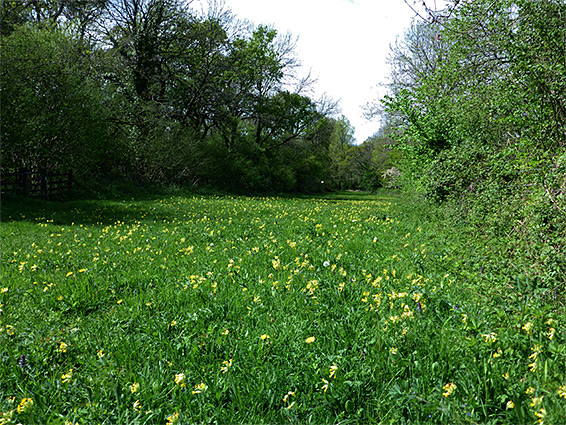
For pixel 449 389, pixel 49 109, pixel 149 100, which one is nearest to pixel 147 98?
pixel 149 100

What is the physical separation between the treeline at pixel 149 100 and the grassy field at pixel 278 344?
669 cm

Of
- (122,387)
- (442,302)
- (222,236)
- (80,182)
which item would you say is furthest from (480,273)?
(80,182)

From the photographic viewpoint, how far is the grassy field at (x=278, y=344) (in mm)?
1950

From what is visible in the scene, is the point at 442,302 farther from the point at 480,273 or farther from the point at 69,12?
the point at 69,12

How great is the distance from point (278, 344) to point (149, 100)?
23.2 m

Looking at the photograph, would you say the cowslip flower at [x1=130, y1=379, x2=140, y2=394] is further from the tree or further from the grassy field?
the tree

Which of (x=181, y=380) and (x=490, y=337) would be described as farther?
(x=490, y=337)

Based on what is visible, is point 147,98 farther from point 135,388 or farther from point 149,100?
point 135,388

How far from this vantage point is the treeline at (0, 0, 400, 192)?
12.6 meters

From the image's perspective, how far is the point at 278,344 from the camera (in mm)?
2557

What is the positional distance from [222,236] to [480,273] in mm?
4730

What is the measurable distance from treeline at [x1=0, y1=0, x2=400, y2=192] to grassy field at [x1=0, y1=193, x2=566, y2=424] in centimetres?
669

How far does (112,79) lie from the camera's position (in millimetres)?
20641

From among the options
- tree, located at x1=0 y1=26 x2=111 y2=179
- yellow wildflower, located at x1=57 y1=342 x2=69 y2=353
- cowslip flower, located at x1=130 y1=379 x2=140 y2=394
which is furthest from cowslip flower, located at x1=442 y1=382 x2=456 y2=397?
tree, located at x1=0 y1=26 x2=111 y2=179
